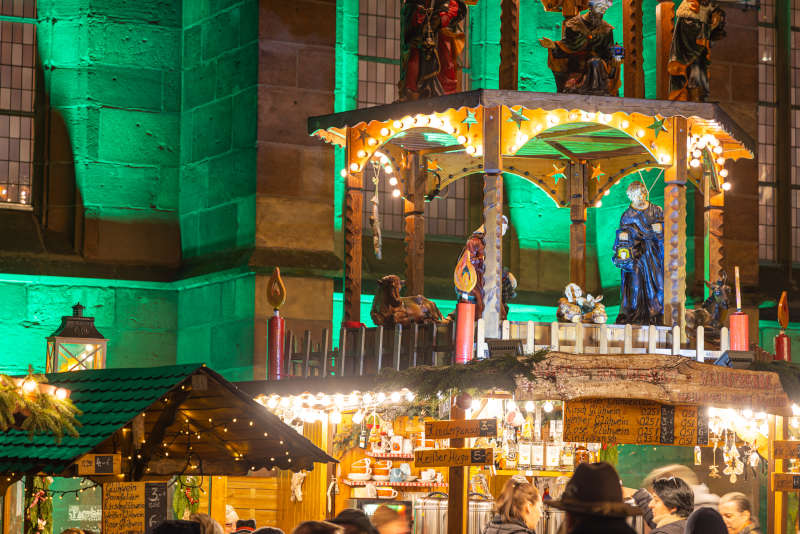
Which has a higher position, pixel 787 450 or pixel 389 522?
pixel 787 450

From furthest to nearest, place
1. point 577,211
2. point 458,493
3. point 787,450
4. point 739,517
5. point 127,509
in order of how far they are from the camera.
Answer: point 577,211 < point 787,450 < point 458,493 < point 739,517 < point 127,509

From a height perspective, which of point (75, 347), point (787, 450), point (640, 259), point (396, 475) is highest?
point (640, 259)

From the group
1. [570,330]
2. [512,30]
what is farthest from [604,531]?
[512,30]

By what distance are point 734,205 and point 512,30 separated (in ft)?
24.8

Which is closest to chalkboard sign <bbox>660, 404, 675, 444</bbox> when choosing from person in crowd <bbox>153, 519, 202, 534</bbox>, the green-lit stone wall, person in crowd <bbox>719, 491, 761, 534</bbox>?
person in crowd <bbox>719, 491, 761, 534</bbox>

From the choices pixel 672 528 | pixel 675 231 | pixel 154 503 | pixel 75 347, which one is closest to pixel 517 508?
pixel 672 528

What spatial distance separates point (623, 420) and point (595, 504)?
30.8ft

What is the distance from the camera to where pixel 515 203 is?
26.0 m

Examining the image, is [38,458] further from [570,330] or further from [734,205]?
[734,205]

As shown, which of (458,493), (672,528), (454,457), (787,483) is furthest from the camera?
(787,483)

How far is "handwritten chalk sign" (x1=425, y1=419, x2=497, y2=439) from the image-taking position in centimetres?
1578

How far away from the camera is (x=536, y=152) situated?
21703 mm

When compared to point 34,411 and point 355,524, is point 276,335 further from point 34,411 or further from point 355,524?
point 355,524

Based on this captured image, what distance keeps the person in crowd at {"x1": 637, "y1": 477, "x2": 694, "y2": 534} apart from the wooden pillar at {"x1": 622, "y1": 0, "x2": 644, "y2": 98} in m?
8.95
